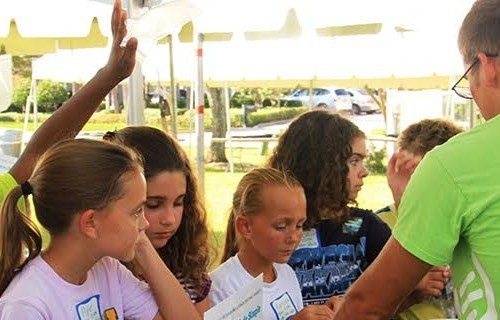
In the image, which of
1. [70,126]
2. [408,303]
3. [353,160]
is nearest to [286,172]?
[353,160]

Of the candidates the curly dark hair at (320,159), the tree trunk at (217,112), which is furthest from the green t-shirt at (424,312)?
the tree trunk at (217,112)

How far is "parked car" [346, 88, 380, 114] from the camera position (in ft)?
72.2

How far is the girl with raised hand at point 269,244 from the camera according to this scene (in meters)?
1.74

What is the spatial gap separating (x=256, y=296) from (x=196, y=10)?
144 centimetres

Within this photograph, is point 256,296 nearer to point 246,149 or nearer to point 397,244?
point 397,244

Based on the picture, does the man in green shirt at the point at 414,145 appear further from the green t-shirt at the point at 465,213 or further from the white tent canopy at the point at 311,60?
the white tent canopy at the point at 311,60

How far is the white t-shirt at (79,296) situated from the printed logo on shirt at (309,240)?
1.88 feet

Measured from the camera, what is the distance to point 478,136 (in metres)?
1.15

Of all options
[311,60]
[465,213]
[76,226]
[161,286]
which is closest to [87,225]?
[76,226]

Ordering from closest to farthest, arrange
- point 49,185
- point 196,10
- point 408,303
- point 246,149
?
point 49,185
point 408,303
point 196,10
point 246,149

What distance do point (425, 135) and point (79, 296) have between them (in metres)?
1.31

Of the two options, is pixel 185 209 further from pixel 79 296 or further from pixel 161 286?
pixel 79 296

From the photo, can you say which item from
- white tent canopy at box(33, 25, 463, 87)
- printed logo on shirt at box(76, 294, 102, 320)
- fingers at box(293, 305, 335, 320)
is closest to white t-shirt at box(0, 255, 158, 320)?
printed logo on shirt at box(76, 294, 102, 320)

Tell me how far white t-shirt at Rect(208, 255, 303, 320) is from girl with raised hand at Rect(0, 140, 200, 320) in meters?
0.38
